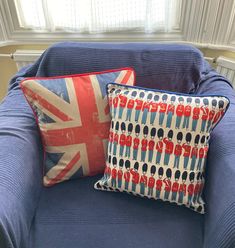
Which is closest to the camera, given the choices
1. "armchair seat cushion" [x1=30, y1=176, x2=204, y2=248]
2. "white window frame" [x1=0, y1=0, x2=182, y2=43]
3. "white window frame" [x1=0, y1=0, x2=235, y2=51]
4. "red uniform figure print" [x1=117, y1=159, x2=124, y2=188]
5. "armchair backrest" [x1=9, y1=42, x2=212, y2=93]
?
"armchair seat cushion" [x1=30, y1=176, x2=204, y2=248]

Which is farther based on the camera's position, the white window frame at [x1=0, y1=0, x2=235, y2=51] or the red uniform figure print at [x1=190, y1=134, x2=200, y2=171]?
the white window frame at [x1=0, y1=0, x2=235, y2=51]

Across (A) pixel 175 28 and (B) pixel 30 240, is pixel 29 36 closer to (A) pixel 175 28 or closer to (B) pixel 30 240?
(A) pixel 175 28

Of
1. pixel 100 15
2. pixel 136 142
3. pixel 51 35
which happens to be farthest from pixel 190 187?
pixel 51 35

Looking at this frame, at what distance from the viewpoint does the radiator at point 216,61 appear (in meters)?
1.37

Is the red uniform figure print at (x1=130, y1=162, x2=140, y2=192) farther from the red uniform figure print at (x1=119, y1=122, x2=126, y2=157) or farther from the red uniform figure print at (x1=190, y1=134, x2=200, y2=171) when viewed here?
the red uniform figure print at (x1=190, y1=134, x2=200, y2=171)

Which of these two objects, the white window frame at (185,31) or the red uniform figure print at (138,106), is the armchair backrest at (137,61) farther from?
the white window frame at (185,31)

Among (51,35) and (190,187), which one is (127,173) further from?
(51,35)

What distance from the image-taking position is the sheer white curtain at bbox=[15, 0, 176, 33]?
135 cm

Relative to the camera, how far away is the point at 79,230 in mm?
840

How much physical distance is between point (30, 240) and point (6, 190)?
7.5 inches

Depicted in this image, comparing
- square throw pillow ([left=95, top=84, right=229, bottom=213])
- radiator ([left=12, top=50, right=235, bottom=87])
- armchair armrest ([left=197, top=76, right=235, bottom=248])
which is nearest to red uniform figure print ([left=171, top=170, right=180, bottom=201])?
square throw pillow ([left=95, top=84, right=229, bottom=213])

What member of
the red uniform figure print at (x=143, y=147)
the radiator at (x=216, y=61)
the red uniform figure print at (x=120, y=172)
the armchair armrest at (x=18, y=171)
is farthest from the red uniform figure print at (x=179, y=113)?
the radiator at (x=216, y=61)

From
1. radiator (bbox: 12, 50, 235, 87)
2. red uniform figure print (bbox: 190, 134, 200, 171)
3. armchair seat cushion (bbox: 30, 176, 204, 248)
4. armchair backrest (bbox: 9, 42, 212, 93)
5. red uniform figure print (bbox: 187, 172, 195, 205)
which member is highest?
armchair backrest (bbox: 9, 42, 212, 93)

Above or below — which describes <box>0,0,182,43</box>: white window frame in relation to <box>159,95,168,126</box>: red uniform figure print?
above
